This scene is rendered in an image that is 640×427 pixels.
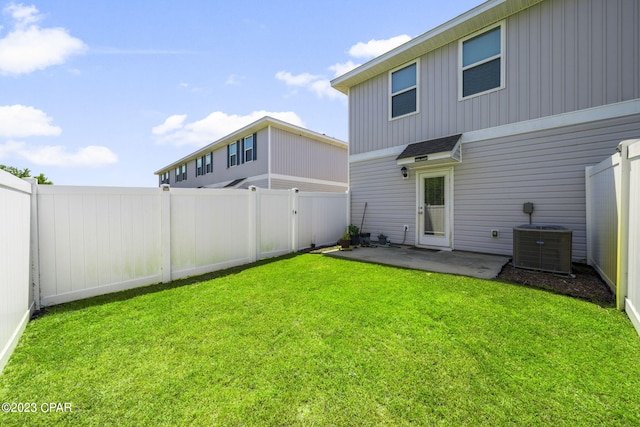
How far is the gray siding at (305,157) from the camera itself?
1142 cm

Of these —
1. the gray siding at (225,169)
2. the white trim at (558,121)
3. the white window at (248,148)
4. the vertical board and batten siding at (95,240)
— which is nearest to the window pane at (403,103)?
the white trim at (558,121)

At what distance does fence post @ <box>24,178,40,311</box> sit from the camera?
9.98 ft

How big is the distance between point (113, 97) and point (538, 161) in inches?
442

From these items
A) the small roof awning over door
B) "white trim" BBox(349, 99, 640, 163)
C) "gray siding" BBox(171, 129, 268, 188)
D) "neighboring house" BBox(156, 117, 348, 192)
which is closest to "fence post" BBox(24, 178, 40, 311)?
the small roof awning over door

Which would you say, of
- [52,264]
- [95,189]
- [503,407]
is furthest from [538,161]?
[52,264]

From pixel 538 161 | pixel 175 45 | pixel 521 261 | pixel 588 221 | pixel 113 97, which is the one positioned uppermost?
pixel 175 45

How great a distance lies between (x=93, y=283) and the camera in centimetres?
361

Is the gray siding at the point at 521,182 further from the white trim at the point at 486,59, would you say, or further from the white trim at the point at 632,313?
the white trim at the point at 632,313

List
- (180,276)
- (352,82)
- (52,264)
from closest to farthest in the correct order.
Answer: (52,264) → (180,276) → (352,82)

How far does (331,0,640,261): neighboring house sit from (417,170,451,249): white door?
0.03 meters

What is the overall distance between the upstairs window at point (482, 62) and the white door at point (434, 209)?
2.02m

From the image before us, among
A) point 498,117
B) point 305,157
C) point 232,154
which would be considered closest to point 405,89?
point 498,117

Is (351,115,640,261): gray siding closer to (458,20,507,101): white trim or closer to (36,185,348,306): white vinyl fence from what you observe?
(458,20,507,101): white trim

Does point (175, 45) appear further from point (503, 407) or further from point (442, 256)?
point (503, 407)
